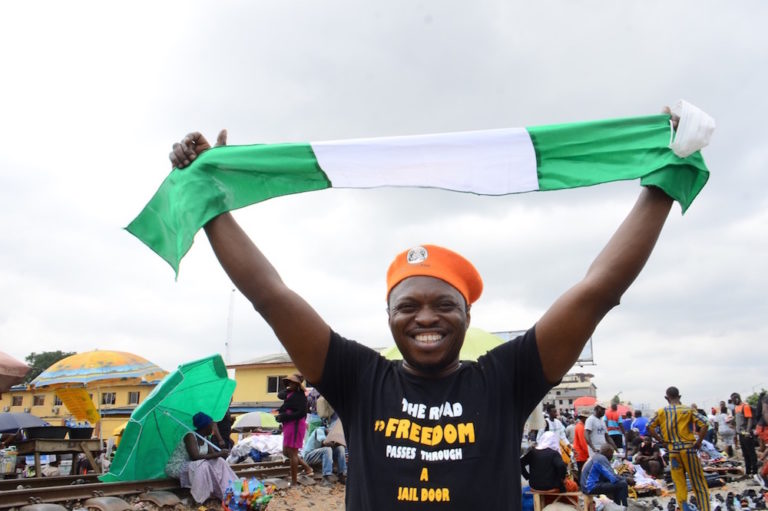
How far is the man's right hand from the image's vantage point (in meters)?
2.61

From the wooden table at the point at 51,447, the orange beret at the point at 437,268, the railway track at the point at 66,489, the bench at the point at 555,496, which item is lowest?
the bench at the point at 555,496

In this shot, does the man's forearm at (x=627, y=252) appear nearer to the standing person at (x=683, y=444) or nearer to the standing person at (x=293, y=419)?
the standing person at (x=683, y=444)

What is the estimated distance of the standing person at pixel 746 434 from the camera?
Answer: 15.3 metres

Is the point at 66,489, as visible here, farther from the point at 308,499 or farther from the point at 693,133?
the point at 693,133

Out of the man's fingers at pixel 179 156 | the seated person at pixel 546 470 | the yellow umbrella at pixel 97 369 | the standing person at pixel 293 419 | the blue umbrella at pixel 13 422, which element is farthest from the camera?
the blue umbrella at pixel 13 422

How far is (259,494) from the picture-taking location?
7.80 metres

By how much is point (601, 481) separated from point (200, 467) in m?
6.56

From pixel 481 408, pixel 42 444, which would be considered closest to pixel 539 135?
pixel 481 408

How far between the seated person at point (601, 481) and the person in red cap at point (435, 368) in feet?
30.5

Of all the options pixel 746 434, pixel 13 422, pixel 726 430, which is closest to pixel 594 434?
pixel 746 434

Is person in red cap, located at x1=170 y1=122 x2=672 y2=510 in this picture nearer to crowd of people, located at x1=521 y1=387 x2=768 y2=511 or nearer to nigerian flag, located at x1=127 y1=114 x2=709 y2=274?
nigerian flag, located at x1=127 y1=114 x2=709 y2=274

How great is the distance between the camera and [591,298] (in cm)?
211

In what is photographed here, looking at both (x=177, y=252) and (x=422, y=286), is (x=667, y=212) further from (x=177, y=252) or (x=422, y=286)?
(x=177, y=252)

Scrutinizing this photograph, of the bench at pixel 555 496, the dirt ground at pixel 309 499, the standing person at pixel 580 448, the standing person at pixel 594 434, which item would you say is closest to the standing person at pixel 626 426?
the standing person at pixel 580 448
